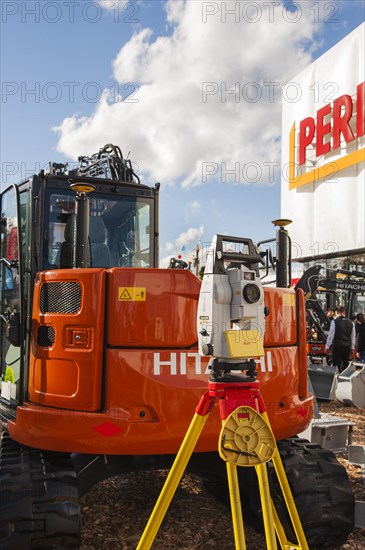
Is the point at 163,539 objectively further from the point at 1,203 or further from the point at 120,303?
the point at 1,203

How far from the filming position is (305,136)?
21547mm

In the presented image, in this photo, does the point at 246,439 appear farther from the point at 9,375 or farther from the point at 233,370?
the point at 9,375

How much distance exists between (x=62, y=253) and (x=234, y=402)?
183 centimetres

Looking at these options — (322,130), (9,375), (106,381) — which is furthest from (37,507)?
(322,130)

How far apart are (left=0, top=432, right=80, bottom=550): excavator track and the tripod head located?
4.04 feet

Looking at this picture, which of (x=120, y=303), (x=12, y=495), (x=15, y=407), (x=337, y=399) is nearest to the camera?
(x=12, y=495)

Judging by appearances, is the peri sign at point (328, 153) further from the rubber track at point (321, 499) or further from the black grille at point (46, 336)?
the black grille at point (46, 336)

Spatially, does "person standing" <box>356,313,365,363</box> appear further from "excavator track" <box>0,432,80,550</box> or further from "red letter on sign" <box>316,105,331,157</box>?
"excavator track" <box>0,432,80,550</box>

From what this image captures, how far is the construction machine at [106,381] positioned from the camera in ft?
10.5

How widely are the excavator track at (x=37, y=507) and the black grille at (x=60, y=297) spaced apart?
96 centimetres

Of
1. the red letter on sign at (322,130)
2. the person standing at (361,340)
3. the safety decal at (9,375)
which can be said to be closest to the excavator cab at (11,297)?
the safety decal at (9,375)

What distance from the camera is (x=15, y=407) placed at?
372 cm

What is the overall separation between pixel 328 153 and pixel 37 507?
19057 mm

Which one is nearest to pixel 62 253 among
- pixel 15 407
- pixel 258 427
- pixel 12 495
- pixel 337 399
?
pixel 15 407
